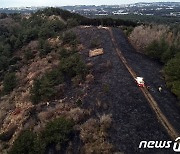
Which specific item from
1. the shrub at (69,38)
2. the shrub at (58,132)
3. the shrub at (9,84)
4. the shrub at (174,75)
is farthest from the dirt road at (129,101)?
the shrub at (9,84)

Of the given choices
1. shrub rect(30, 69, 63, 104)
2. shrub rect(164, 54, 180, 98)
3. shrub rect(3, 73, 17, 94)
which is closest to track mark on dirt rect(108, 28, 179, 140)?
shrub rect(164, 54, 180, 98)

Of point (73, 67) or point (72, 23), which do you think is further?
point (72, 23)

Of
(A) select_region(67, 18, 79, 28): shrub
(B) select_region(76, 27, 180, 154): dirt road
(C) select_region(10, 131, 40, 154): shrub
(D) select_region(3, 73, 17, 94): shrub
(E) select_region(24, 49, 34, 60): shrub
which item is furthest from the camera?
(A) select_region(67, 18, 79, 28): shrub

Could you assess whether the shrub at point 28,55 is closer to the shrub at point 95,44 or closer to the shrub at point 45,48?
the shrub at point 45,48

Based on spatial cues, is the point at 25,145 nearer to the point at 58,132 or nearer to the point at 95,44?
the point at 58,132

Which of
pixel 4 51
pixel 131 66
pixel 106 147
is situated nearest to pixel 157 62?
pixel 131 66

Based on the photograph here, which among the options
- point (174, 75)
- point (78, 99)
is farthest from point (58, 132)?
point (174, 75)

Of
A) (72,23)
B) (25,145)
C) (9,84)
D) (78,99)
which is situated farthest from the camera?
(72,23)

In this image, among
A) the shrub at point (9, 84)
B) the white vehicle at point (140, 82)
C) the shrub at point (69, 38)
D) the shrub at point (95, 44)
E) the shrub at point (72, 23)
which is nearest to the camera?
the white vehicle at point (140, 82)

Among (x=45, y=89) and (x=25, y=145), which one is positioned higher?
(x=25, y=145)

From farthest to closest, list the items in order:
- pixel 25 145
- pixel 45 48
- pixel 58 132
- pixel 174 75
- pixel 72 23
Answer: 1. pixel 72 23
2. pixel 45 48
3. pixel 174 75
4. pixel 58 132
5. pixel 25 145

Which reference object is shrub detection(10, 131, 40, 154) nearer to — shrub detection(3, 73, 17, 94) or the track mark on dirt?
the track mark on dirt
